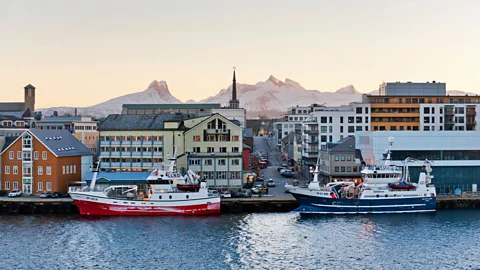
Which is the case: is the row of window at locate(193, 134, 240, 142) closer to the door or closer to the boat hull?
the boat hull

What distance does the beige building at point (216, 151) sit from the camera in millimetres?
70312

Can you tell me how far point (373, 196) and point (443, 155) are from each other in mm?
11884

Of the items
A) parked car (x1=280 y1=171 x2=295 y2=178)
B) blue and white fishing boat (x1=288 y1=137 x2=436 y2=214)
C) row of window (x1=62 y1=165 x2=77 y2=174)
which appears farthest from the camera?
parked car (x1=280 y1=171 x2=295 y2=178)

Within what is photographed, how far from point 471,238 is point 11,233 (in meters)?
34.5

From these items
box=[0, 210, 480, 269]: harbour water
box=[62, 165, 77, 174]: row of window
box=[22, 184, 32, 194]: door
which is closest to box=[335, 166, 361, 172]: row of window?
box=[0, 210, 480, 269]: harbour water

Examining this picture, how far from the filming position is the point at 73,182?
6888cm

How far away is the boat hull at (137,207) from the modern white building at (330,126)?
28812mm

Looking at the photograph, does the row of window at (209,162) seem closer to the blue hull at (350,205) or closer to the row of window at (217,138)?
the row of window at (217,138)

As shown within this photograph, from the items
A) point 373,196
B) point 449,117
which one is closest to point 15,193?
point 373,196

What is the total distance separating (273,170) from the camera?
322ft

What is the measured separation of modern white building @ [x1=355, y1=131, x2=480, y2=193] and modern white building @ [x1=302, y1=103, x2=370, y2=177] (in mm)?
16742

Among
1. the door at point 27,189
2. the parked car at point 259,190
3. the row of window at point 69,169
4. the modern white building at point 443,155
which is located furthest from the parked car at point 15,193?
the modern white building at point 443,155

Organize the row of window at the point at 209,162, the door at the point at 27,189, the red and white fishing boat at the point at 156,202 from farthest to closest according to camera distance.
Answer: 1. the row of window at the point at 209,162
2. the door at the point at 27,189
3. the red and white fishing boat at the point at 156,202

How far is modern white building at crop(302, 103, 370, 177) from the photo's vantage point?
87.0 metres
